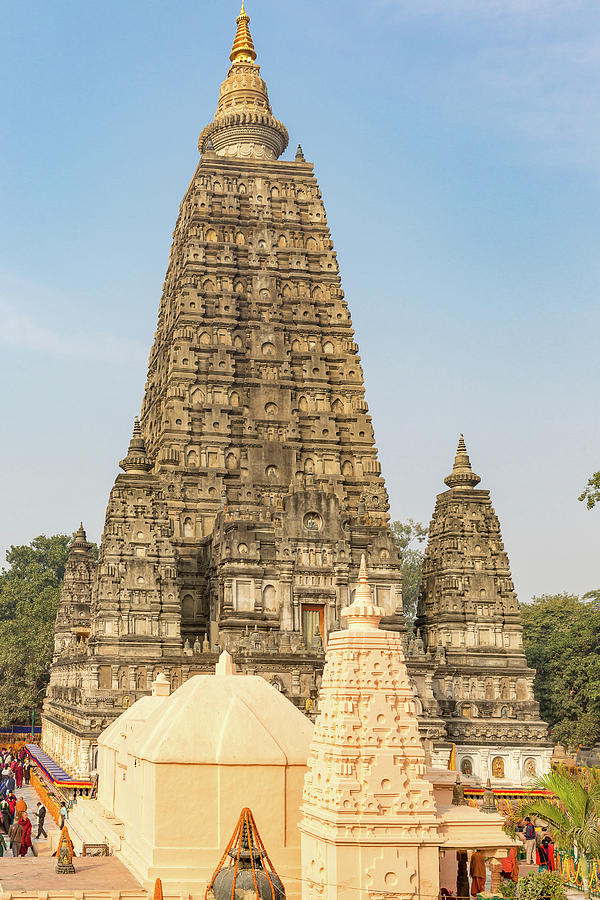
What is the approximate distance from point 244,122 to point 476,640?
3220 centimetres

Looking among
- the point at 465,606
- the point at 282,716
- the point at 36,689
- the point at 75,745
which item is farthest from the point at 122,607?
the point at 36,689

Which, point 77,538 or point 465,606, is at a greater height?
point 77,538

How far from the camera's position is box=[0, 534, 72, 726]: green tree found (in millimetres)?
73500

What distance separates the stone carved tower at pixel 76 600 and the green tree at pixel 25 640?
6013 millimetres

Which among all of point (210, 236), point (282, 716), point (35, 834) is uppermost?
point (210, 236)

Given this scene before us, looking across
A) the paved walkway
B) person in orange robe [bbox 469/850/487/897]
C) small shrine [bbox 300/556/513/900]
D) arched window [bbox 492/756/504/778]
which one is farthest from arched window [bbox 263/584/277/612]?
small shrine [bbox 300/556/513/900]

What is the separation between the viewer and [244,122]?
64375mm

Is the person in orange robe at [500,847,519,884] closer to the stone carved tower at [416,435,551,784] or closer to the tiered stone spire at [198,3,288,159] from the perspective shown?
the stone carved tower at [416,435,551,784]

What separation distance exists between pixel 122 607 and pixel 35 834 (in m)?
13.6

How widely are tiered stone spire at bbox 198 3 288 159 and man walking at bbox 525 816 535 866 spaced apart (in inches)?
1700

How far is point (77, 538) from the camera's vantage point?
70.2 metres

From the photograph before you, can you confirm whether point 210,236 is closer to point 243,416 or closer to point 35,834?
point 243,416

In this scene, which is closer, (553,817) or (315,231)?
(553,817)

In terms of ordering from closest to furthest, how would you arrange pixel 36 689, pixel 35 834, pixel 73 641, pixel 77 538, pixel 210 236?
1. pixel 35 834
2. pixel 210 236
3. pixel 73 641
4. pixel 77 538
5. pixel 36 689
